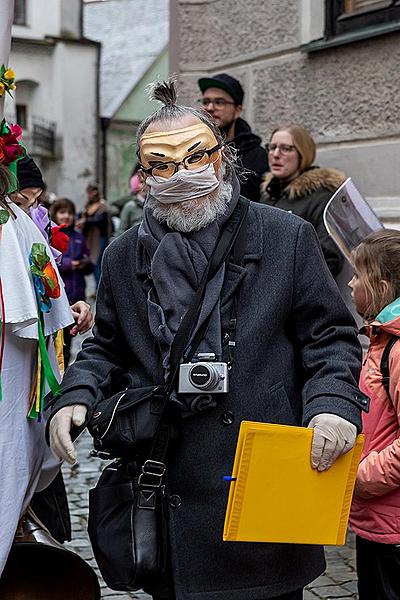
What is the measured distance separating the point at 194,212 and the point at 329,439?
2.30 feet

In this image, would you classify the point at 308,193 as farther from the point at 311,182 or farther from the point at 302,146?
the point at 302,146

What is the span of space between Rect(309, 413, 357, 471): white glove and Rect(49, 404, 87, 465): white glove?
62cm

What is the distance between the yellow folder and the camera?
2.56 m

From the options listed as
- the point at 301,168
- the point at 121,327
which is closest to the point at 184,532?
the point at 121,327

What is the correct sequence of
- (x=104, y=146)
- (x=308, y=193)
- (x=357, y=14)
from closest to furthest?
(x=308, y=193) < (x=357, y=14) < (x=104, y=146)

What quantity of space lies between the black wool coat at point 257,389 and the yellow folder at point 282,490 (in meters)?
0.21

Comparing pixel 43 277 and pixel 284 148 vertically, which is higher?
pixel 284 148

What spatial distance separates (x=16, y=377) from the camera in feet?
10.5

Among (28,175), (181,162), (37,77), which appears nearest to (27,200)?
(28,175)

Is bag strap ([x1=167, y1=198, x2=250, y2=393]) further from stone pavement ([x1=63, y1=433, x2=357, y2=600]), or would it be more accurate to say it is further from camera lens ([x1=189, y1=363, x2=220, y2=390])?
stone pavement ([x1=63, y1=433, x2=357, y2=600])

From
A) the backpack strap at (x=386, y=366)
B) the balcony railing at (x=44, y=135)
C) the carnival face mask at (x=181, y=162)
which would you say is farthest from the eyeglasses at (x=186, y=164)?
the balcony railing at (x=44, y=135)

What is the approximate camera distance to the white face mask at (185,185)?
9.39 ft

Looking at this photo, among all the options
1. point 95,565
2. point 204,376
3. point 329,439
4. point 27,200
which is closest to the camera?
point 329,439

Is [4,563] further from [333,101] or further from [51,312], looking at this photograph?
[333,101]
